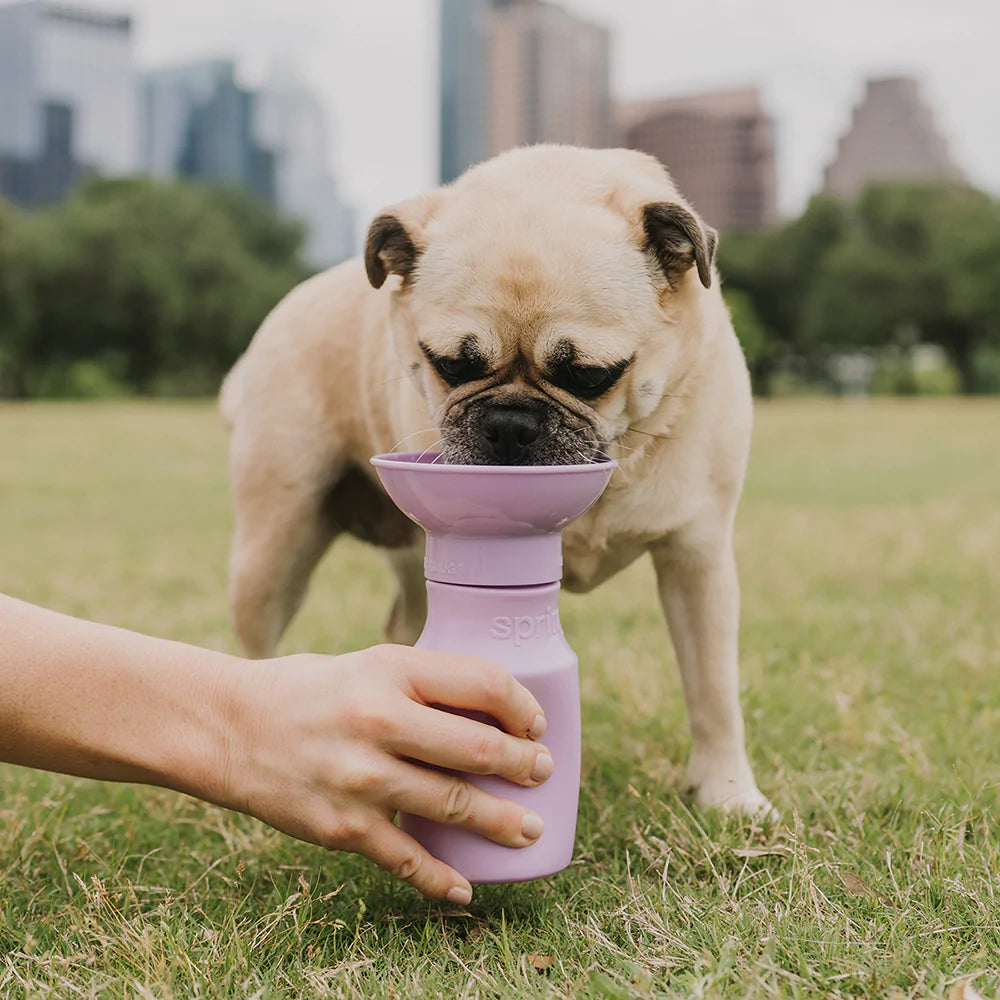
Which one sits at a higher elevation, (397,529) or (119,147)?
(119,147)

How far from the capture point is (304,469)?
3.08 metres

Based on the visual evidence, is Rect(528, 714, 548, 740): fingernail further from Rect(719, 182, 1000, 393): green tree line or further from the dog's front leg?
Rect(719, 182, 1000, 393): green tree line

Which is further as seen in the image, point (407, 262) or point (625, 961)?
point (407, 262)

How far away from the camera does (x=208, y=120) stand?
88062 mm

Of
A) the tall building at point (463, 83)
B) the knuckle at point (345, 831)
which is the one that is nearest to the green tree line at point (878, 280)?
the tall building at point (463, 83)

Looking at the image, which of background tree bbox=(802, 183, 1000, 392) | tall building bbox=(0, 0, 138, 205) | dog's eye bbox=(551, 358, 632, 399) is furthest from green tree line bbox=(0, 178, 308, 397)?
dog's eye bbox=(551, 358, 632, 399)

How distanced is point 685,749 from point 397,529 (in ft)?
3.34

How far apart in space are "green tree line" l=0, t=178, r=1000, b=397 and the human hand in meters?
35.6

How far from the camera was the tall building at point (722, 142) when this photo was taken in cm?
6200

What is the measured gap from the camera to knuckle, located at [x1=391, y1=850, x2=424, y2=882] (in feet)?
5.68

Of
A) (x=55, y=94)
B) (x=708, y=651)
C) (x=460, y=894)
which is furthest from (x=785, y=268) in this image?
(x=55, y=94)

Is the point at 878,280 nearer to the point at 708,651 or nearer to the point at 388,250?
the point at 708,651

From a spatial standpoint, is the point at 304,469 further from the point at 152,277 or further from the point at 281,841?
the point at 152,277

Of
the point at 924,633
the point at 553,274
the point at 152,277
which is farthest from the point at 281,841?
the point at 152,277
